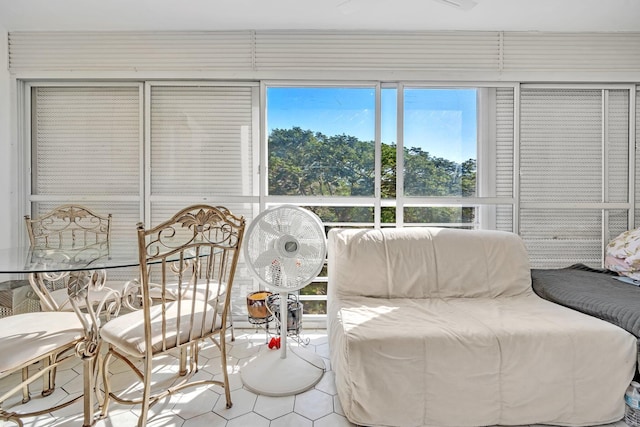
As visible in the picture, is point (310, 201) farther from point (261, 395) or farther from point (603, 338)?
point (603, 338)

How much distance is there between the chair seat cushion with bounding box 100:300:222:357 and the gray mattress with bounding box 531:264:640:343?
2.04 m

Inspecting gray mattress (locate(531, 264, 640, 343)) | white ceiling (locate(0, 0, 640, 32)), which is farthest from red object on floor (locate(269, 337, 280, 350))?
white ceiling (locate(0, 0, 640, 32))

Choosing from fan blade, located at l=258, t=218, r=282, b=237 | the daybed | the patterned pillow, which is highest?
fan blade, located at l=258, t=218, r=282, b=237

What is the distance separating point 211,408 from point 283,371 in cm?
42

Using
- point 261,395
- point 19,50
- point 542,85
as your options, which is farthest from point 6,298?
point 542,85

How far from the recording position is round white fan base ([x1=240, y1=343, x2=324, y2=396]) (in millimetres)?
1703

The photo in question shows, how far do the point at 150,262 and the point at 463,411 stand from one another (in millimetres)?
1570

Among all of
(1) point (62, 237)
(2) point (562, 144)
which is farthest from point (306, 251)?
(2) point (562, 144)

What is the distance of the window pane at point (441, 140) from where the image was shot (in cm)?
253

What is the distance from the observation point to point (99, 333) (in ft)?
4.80

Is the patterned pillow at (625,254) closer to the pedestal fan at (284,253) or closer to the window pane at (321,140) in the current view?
the window pane at (321,140)

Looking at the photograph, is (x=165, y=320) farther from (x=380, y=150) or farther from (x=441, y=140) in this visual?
(x=441, y=140)

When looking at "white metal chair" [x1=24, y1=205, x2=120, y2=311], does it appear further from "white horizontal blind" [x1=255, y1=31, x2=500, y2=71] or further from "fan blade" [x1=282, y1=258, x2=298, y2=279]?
"white horizontal blind" [x1=255, y1=31, x2=500, y2=71]

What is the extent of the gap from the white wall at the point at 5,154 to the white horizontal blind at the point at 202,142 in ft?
3.64
